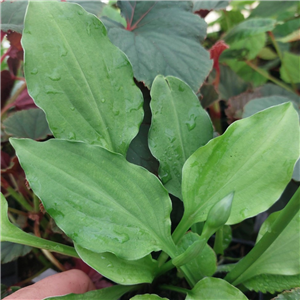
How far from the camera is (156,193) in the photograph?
13.6 inches

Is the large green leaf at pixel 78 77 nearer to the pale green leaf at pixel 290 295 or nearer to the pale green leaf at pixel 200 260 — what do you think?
the pale green leaf at pixel 200 260

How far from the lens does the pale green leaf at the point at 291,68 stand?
771 millimetres

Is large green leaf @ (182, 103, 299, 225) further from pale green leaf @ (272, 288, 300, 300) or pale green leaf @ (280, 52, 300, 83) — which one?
pale green leaf @ (280, 52, 300, 83)

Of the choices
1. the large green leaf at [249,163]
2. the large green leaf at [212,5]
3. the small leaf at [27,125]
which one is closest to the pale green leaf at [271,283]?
the large green leaf at [249,163]

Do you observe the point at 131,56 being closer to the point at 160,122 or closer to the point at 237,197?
the point at 160,122

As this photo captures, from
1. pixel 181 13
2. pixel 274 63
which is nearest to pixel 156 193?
pixel 181 13

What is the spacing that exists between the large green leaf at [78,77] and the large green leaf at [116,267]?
0.13 m

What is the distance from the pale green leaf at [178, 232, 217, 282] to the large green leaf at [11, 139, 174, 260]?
0.08 ft

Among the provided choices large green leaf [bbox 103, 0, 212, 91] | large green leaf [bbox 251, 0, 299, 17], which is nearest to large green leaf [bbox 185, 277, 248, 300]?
large green leaf [bbox 103, 0, 212, 91]

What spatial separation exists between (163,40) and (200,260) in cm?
34

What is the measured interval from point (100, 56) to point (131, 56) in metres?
0.09

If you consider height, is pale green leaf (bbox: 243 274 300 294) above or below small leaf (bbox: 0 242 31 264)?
below

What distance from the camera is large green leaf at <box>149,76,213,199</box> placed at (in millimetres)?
383

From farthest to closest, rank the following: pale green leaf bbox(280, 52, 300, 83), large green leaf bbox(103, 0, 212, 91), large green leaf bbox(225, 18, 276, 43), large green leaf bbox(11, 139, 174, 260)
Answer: pale green leaf bbox(280, 52, 300, 83), large green leaf bbox(225, 18, 276, 43), large green leaf bbox(103, 0, 212, 91), large green leaf bbox(11, 139, 174, 260)
